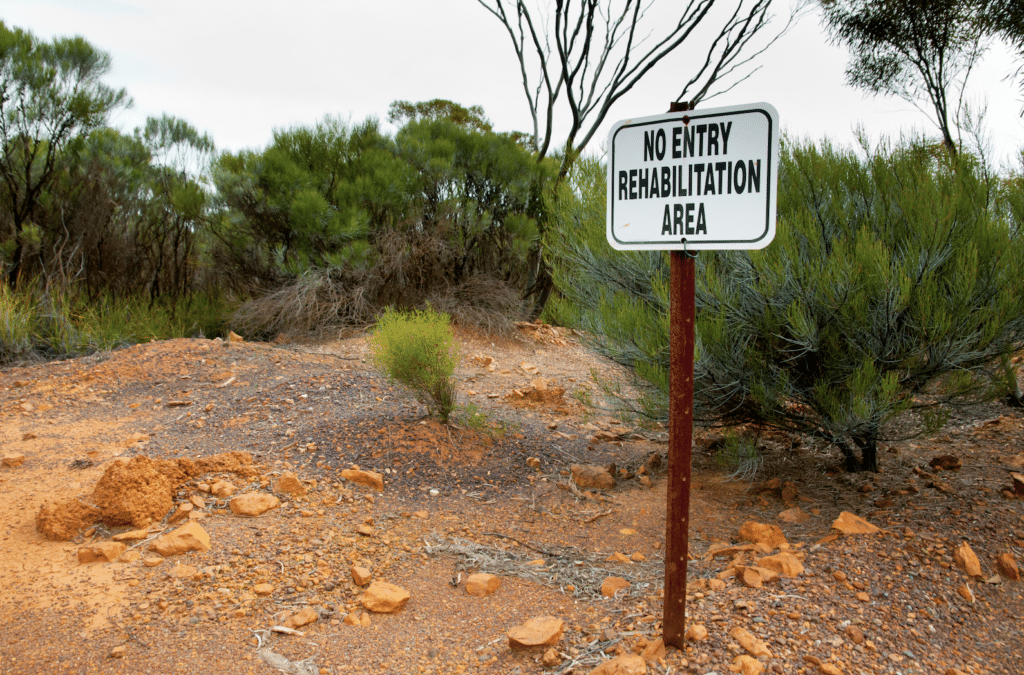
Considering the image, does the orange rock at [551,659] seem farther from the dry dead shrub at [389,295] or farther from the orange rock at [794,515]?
the dry dead shrub at [389,295]

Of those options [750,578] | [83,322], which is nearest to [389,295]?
[83,322]

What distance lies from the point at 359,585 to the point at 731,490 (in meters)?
2.58

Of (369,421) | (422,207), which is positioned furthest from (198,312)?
(369,421)

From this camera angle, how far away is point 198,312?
11.2 m

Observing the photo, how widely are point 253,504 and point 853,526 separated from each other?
325cm

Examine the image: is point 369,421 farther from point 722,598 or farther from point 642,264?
point 722,598

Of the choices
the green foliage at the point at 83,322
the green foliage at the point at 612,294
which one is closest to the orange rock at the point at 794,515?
the green foliage at the point at 612,294

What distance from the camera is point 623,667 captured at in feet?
8.79

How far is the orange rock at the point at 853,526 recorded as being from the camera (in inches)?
150

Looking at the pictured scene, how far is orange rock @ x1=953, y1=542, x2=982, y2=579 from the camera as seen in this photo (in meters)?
3.46

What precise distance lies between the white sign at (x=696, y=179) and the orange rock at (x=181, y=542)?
102 inches

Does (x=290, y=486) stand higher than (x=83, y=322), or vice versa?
(x=83, y=322)

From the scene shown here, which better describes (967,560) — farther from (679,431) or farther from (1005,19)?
(1005,19)

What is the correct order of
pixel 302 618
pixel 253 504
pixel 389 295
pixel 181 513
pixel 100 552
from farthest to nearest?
pixel 389 295 → pixel 253 504 → pixel 181 513 → pixel 100 552 → pixel 302 618
